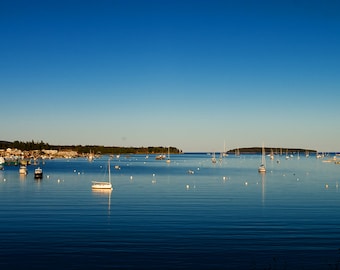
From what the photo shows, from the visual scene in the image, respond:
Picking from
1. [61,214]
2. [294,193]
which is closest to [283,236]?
[61,214]

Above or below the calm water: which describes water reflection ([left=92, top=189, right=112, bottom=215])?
above

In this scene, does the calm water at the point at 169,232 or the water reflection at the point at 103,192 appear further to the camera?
the water reflection at the point at 103,192

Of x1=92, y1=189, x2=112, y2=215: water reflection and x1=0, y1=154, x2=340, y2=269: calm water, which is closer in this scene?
x1=0, y1=154, x2=340, y2=269: calm water

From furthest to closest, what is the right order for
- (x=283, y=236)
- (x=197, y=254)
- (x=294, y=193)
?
(x=294, y=193) < (x=283, y=236) < (x=197, y=254)

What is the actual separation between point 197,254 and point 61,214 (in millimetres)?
27290

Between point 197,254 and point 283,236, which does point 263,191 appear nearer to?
point 283,236

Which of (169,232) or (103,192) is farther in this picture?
(103,192)

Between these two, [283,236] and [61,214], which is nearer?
[283,236]

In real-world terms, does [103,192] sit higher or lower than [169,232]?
higher

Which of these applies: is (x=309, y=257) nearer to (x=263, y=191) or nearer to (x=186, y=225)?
(x=186, y=225)

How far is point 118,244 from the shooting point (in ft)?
133

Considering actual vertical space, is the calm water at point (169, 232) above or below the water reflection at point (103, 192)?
below

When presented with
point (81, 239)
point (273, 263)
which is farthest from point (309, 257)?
point (81, 239)

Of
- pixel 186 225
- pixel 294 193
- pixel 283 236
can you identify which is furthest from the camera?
pixel 294 193
